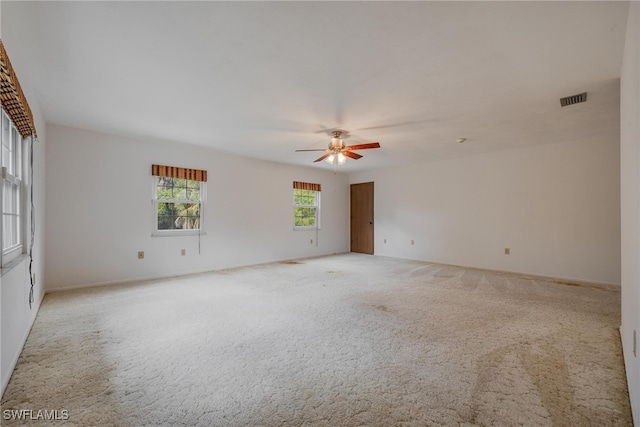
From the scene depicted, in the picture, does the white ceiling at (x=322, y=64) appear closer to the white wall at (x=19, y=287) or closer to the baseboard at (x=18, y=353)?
the white wall at (x=19, y=287)

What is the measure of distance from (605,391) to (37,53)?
4.61 meters

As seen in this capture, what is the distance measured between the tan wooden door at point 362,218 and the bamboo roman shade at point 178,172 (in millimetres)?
4200

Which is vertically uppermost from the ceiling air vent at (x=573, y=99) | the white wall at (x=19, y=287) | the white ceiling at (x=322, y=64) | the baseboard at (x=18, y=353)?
the white ceiling at (x=322, y=64)

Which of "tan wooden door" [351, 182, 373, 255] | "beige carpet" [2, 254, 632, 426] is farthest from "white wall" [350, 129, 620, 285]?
"beige carpet" [2, 254, 632, 426]

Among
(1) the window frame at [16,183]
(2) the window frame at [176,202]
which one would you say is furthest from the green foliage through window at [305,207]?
(1) the window frame at [16,183]

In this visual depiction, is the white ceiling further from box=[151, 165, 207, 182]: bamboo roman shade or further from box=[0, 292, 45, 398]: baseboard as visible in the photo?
box=[0, 292, 45, 398]: baseboard

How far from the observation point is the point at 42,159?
344 centimetres

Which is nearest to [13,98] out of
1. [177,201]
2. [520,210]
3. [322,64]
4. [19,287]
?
[19,287]

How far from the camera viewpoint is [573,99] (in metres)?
2.93

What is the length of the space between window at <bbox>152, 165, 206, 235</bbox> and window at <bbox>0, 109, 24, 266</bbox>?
6.90 feet

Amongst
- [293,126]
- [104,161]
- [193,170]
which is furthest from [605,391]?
[104,161]

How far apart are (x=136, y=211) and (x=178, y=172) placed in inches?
36.2

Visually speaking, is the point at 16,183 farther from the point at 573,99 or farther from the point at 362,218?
the point at 362,218

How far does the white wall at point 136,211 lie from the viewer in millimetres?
3889
